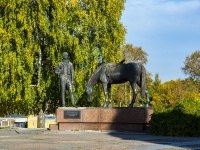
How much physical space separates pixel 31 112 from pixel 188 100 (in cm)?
1541

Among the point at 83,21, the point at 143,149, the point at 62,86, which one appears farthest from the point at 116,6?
the point at 143,149

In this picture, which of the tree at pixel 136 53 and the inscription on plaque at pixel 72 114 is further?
the tree at pixel 136 53

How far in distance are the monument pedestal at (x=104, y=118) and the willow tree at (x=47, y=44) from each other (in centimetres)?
882

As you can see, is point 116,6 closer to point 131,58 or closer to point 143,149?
point 143,149

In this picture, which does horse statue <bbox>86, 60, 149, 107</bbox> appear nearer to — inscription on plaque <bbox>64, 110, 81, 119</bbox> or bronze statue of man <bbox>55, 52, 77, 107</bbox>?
bronze statue of man <bbox>55, 52, 77, 107</bbox>

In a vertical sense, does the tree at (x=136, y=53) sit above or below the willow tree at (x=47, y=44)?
above

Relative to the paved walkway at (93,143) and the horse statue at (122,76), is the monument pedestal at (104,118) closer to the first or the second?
the horse statue at (122,76)

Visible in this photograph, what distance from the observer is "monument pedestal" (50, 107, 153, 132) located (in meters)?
20.1

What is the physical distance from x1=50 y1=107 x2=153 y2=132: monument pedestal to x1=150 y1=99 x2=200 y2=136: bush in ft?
3.79

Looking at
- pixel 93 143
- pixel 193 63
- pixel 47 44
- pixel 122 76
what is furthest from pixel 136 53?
pixel 93 143

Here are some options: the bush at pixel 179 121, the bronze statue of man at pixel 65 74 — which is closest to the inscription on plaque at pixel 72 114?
the bronze statue of man at pixel 65 74

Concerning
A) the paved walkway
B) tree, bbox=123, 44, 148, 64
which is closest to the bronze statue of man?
the paved walkway

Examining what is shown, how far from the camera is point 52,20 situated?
98.5 feet

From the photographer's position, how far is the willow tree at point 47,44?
2892 cm
